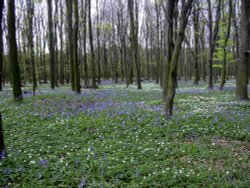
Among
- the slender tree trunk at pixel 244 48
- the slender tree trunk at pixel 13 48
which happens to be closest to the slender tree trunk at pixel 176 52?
the slender tree trunk at pixel 244 48

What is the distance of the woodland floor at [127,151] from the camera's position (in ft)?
13.1

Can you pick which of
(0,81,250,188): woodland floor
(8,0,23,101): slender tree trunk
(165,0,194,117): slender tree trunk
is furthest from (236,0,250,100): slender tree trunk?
(8,0,23,101): slender tree trunk

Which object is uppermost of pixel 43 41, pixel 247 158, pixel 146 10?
pixel 146 10

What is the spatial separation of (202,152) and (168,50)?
7.30 meters

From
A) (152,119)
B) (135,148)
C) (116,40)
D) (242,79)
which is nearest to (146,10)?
(116,40)

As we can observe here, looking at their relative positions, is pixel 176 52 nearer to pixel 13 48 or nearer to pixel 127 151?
pixel 127 151

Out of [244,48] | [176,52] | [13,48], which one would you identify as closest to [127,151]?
[176,52]

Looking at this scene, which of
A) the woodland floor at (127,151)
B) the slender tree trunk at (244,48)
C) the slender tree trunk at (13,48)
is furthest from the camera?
the slender tree trunk at (244,48)

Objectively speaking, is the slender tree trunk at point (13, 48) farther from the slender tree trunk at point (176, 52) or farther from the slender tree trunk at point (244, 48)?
the slender tree trunk at point (244, 48)

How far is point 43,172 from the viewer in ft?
13.5

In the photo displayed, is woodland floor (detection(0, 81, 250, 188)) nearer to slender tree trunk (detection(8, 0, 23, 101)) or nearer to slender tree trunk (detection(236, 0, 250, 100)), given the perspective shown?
slender tree trunk (detection(8, 0, 23, 101))

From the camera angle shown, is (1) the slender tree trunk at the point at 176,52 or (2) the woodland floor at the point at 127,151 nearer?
(2) the woodland floor at the point at 127,151

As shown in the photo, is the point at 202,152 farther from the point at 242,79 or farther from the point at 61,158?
the point at 242,79

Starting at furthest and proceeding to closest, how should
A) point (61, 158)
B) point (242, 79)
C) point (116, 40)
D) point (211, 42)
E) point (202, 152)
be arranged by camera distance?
point (116, 40), point (211, 42), point (242, 79), point (202, 152), point (61, 158)
